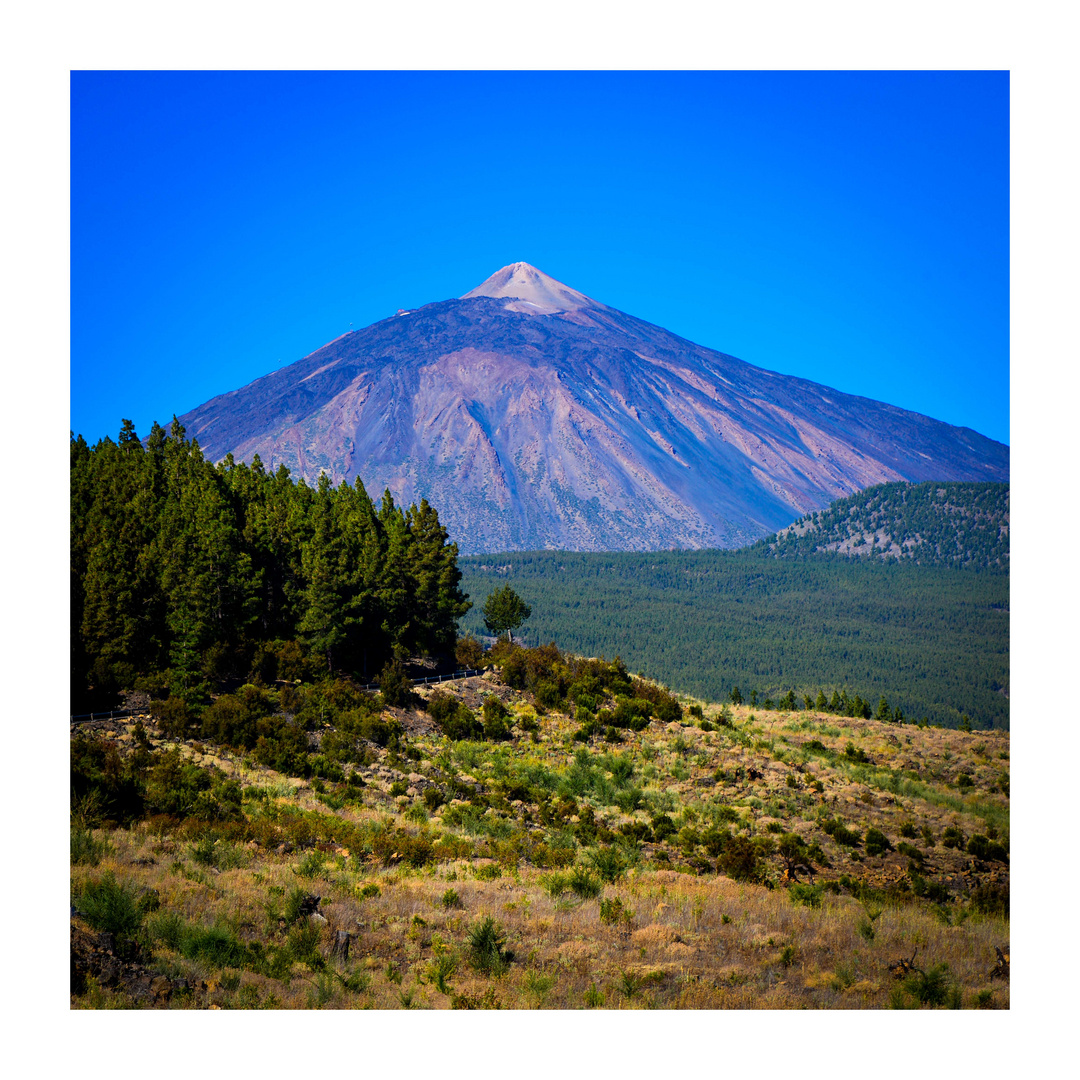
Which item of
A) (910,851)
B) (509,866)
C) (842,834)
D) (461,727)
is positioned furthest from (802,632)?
(509,866)

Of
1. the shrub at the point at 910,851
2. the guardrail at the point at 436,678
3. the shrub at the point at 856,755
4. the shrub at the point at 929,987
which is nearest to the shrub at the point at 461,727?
the guardrail at the point at 436,678

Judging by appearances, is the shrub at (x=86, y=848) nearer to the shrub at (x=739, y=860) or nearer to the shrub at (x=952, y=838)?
the shrub at (x=739, y=860)

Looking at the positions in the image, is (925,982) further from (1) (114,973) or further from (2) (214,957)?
(1) (114,973)

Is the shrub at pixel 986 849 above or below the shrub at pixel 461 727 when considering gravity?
below

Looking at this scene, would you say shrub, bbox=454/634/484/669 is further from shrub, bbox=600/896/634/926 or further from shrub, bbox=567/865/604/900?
shrub, bbox=600/896/634/926

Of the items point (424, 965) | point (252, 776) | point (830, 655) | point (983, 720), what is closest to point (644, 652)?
point (830, 655)
